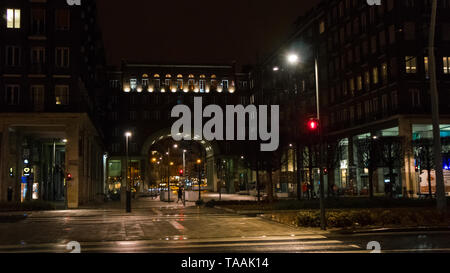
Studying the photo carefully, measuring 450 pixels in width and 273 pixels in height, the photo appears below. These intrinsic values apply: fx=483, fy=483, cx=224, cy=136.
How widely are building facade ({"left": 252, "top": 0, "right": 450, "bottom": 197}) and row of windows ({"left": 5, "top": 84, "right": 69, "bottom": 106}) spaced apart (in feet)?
62.6

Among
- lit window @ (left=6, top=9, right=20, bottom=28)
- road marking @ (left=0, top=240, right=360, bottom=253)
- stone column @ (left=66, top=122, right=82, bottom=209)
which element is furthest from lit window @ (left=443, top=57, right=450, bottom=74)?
lit window @ (left=6, top=9, right=20, bottom=28)

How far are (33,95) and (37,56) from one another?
3.70m

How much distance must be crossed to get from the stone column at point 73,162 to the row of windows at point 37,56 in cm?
621

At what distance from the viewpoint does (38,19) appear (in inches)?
1777

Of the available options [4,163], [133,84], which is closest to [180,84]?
[133,84]

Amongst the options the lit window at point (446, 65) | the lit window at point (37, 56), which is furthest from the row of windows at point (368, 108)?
the lit window at point (37, 56)

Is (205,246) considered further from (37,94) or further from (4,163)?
(37,94)

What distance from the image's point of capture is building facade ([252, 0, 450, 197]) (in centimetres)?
4888

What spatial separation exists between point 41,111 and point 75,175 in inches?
262

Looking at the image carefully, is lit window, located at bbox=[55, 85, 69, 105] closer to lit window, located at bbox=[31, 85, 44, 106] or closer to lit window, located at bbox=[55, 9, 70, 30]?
lit window, located at bbox=[31, 85, 44, 106]

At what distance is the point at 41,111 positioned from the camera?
145ft

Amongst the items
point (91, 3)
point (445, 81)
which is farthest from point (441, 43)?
point (91, 3)

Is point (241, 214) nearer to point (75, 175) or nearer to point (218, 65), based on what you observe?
point (75, 175)

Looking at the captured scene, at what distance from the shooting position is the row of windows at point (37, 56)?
147ft
